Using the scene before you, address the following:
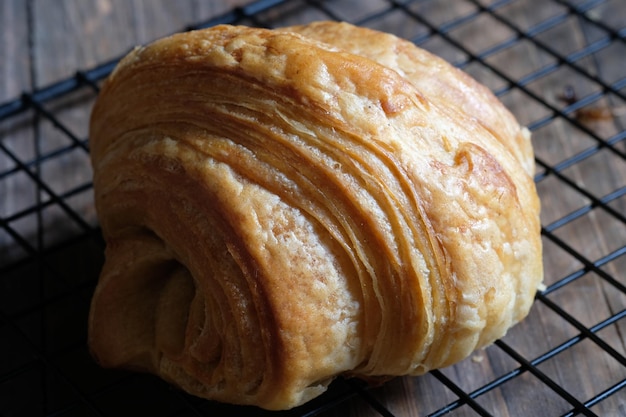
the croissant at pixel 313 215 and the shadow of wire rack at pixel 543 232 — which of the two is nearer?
the croissant at pixel 313 215

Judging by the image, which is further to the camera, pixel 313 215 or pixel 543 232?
pixel 543 232

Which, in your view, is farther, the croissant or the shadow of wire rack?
the shadow of wire rack

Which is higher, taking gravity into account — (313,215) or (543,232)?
(313,215)

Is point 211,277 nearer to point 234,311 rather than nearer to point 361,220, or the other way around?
point 234,311

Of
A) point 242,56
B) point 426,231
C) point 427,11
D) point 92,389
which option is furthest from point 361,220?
point 427,11
